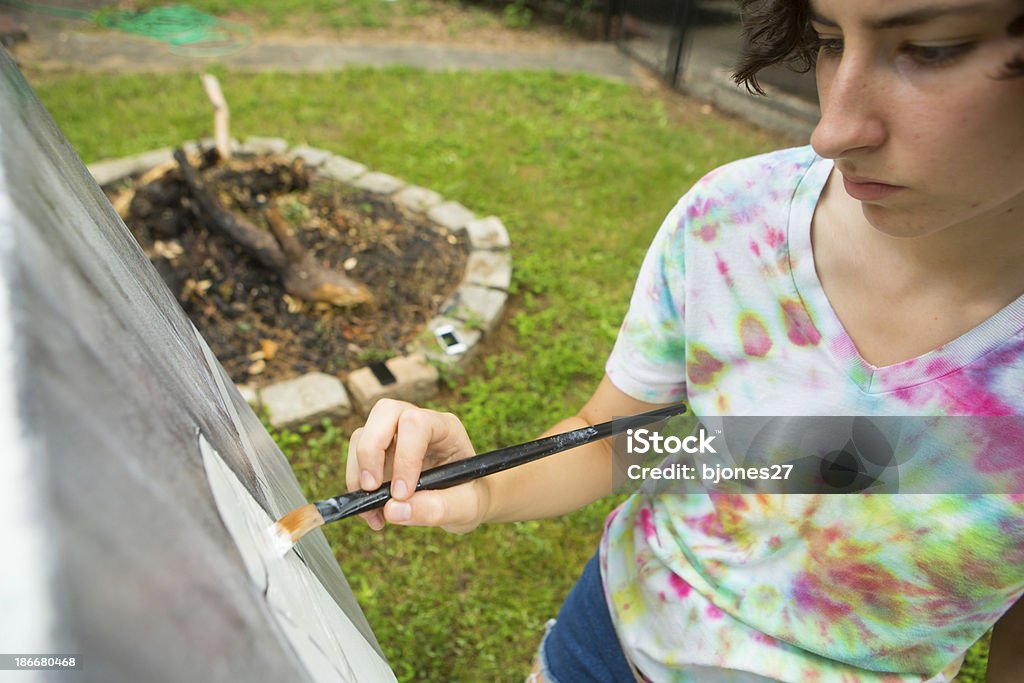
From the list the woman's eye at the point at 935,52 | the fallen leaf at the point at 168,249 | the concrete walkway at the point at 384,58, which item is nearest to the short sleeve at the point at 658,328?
the woman's eye at the point at 935,52

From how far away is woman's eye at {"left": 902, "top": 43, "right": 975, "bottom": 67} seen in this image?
589 millimetres

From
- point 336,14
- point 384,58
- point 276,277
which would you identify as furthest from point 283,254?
point 336,14

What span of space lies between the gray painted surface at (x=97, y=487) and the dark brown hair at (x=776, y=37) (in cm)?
73

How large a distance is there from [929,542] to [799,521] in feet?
0.48

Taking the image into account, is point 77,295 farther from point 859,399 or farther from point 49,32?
point 49,32

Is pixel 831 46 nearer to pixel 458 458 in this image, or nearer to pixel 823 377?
pixel 823 377

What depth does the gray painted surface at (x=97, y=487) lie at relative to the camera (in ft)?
0.98

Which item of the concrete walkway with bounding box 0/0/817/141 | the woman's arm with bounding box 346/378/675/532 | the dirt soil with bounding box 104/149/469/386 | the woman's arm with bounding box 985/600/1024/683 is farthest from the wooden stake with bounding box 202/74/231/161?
the woman's arm with bounding box 985/600/1024/683

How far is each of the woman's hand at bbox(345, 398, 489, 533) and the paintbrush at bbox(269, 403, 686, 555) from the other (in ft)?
0.05

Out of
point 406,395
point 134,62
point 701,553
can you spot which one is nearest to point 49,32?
point 134,62

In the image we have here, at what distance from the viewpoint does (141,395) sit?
1.29 feet

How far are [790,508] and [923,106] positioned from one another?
0.52 m

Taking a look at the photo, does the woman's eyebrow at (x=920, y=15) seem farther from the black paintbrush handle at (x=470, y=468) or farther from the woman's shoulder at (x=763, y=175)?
the black paintbrush handle at (x=470, y=468)

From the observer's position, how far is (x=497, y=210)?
3.50m
